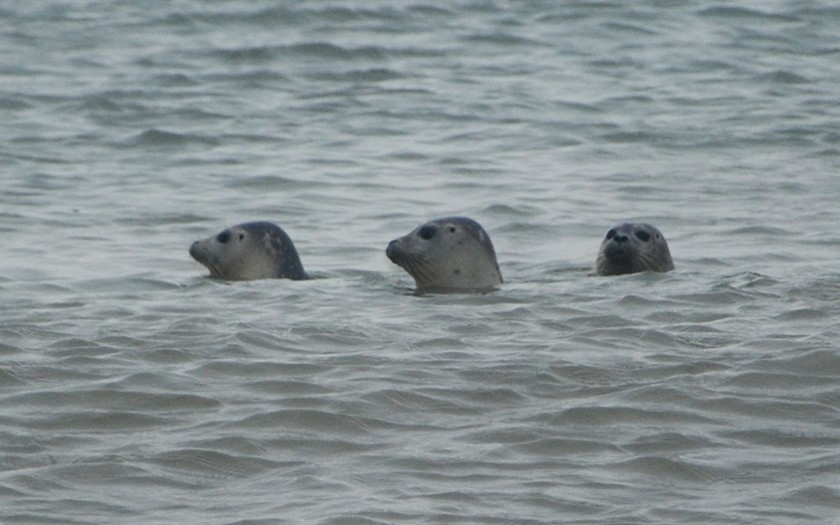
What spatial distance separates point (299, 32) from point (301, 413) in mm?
16874

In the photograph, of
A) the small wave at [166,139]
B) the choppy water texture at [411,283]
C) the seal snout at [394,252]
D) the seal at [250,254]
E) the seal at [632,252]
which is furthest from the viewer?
the small wave at [166,139]

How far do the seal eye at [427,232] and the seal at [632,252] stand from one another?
0.94 meters

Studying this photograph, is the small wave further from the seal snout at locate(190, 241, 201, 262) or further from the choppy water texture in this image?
the seal snout at locate(190, 241, 201, 262)

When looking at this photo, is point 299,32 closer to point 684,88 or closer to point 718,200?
point 684,88

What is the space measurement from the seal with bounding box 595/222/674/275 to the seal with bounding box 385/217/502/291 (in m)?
0.60

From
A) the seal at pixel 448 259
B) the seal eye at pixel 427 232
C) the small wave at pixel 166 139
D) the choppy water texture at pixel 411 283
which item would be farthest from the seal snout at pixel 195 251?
the small wave at pixel 166 139

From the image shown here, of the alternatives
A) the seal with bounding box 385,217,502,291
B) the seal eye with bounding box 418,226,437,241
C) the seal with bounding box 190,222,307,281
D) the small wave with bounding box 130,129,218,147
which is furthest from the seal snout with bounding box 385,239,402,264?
the small wave with bounding box 130,129,218,147

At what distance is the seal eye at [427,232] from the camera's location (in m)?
10.5

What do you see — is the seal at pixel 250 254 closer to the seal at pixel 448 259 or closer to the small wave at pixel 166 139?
the seal at pixel 448 259

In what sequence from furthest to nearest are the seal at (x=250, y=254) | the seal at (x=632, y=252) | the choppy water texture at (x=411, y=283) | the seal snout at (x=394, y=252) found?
the seal at (x=250, y=254) < the seal at (x=632, y=252) < the seal snout at (x=394, y=252) < the choppy water texture at (x=411, y=283)

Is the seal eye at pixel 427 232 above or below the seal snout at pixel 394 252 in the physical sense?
above

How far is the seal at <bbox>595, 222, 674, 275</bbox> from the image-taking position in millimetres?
10477

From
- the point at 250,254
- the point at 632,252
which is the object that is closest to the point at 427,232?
the point at 250,254

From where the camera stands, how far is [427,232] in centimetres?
1057
